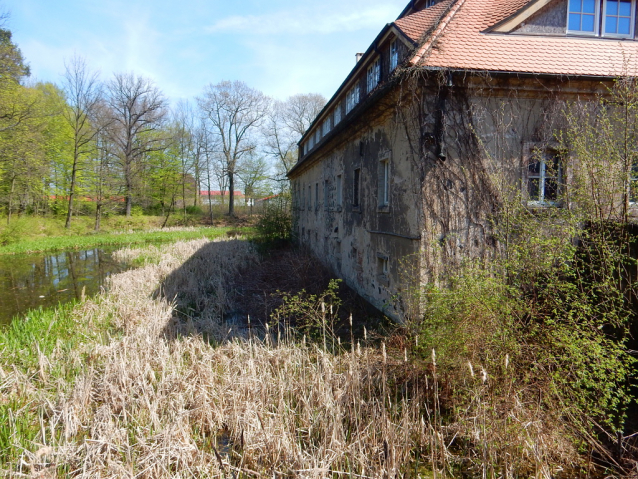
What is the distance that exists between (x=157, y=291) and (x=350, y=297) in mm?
5605

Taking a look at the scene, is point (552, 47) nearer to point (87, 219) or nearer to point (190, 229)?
point (190, 229)

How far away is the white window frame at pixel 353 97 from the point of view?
13172 millimetres

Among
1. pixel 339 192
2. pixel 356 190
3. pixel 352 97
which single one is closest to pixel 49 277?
pixel 339 192

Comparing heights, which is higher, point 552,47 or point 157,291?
point 552,47

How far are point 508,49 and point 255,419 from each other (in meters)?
7.59

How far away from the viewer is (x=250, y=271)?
15516 mm

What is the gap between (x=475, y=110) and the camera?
738 centimetres

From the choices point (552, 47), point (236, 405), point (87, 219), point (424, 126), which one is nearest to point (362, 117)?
point (424, 126)

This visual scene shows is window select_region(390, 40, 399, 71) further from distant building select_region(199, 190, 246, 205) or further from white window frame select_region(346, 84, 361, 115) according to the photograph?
distant building select_region(199, 190, 246, 205)

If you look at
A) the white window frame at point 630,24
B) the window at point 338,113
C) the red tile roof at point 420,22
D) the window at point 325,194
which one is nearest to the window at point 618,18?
the white window frame at point 630,24

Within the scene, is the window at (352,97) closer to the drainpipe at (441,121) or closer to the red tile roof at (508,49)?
the red tile roof at (508,49)

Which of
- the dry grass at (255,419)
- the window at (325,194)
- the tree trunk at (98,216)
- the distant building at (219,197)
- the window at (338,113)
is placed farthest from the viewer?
the distant building at (219,197)

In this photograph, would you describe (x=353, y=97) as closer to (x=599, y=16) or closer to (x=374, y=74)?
(x=374, y=74)

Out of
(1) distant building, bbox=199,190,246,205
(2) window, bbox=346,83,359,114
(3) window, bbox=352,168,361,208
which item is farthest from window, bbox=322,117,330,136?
(1) distant building, bbox=199,190,246,205
